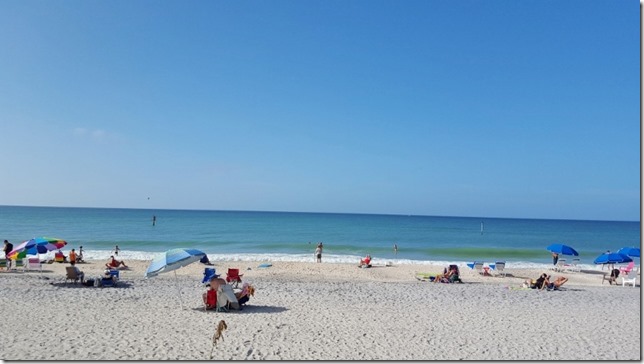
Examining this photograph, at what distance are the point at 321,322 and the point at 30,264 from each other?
15117 millimetres

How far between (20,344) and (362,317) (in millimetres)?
6974

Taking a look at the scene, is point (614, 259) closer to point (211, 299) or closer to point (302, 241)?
point (211, 299)

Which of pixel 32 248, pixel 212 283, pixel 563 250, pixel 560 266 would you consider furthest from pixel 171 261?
pixel 560 266

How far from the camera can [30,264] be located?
1864cm

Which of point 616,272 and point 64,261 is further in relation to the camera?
point 64,261

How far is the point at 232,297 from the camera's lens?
11.1 meters

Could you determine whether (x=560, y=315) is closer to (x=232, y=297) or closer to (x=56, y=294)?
(x=232, y=297)

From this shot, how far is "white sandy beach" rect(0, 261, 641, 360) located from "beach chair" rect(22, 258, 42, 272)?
246 centimetres

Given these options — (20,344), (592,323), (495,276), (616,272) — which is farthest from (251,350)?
(616,272)

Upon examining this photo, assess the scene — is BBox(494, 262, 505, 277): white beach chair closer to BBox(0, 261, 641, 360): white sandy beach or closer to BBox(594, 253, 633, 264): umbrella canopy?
BBox(0, 261, 641, 360): white sandy beach

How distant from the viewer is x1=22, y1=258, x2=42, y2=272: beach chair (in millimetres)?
18453

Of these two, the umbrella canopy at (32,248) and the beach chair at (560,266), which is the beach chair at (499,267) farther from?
the umbrella canopy at (32,248)

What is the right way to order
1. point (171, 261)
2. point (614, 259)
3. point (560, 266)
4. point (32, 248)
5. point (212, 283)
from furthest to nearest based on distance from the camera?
point (560, 266)
point (614, 259)
point (32, 248)
point (212, 283)
point (171, 261)

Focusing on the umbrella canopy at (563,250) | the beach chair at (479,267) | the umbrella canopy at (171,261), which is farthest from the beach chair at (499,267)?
the umbrella canopy at (171,261)
